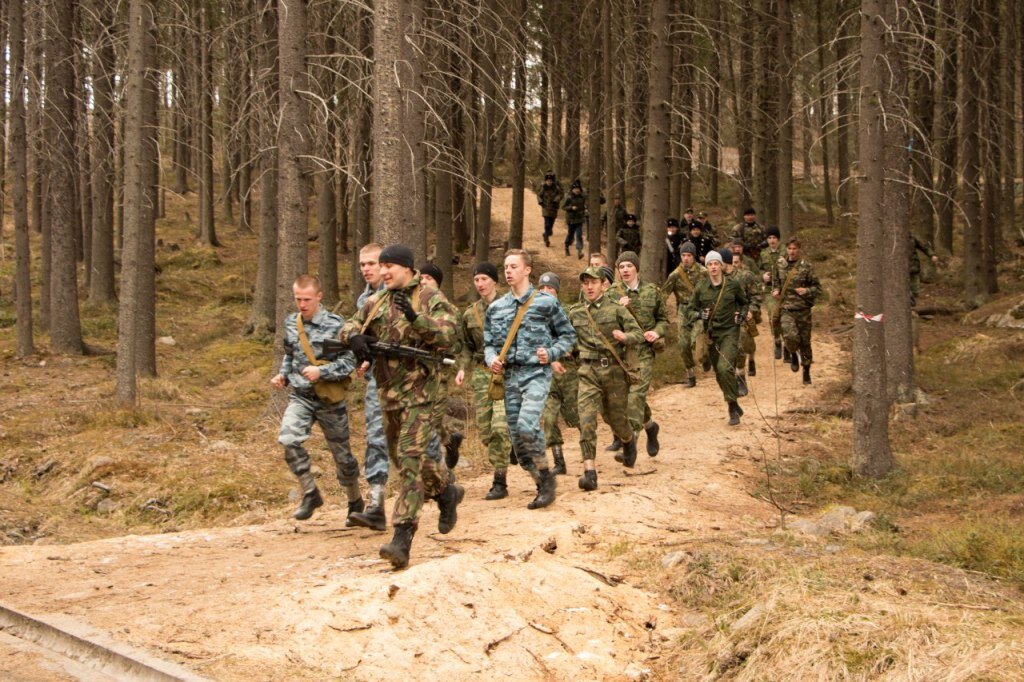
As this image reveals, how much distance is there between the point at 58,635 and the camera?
5.69m

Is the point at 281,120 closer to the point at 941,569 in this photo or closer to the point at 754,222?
the point at 941,569

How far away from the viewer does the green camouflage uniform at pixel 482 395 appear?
385 inches

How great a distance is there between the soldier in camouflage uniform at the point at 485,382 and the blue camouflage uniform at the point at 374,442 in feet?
3.91

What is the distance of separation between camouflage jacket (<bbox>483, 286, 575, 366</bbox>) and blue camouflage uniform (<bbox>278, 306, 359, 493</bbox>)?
1337 millimetres

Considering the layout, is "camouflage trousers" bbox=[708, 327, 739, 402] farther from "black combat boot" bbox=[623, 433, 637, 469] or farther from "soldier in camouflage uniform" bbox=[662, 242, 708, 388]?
"black combat boot" bbox=[623, 433, 637, 469]

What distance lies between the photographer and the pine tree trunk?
10305 millimetres

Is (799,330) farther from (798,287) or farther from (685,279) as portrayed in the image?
(685,279)

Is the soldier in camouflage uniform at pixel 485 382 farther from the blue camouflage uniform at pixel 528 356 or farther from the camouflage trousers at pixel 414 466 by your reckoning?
the camouflage trousers at pixel 414 466

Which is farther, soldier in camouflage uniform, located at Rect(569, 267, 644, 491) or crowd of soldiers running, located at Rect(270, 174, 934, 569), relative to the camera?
soldier in camouflage uniform, located at Rect(569, 267, 644, 491)

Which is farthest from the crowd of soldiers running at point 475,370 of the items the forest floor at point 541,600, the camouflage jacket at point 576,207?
the camouflage jacket at point 576,207

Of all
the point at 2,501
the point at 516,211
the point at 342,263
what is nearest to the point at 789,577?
the point at 2,501

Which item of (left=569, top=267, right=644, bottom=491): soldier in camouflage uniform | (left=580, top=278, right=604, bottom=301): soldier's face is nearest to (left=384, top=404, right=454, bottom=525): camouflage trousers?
(left=569, top=267, right=644, bottom=491): soldier in camouflage uniform

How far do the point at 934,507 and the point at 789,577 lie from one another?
389 centimetres

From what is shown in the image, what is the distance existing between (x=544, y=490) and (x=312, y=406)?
2134 mm
